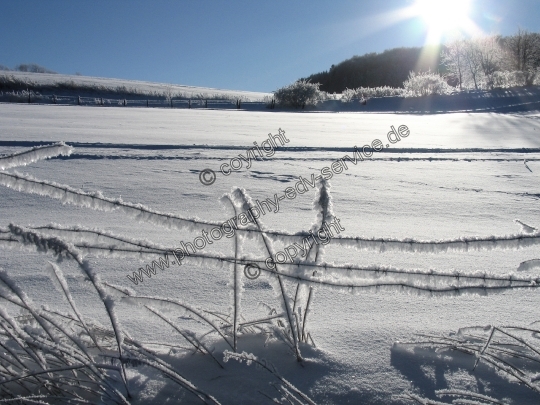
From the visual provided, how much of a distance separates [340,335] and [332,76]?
6307 cm

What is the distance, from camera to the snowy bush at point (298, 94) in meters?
25.1

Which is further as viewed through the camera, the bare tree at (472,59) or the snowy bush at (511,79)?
the bare tree at (472,59)

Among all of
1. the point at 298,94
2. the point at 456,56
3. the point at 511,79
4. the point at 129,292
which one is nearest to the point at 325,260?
the point at 129,292

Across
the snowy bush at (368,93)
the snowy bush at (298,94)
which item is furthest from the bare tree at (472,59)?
the snowy bush at (298,94)

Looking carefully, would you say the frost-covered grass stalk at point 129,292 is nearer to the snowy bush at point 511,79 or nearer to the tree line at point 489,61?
the tree line at point 489,61

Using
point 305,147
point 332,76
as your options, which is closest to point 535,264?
point 305,147

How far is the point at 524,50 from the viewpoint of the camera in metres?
34.5

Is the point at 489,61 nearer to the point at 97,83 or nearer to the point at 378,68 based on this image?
the point at 378,68

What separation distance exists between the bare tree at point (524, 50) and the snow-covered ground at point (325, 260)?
126 feet

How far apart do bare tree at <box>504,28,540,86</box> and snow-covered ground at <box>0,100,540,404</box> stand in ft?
126

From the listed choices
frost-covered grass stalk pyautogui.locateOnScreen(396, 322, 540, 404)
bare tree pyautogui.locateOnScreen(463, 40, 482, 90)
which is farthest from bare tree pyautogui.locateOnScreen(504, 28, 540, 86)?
frost-covered grass stalk pyautogui.locateOnScreen(396, 322, 540, 404)

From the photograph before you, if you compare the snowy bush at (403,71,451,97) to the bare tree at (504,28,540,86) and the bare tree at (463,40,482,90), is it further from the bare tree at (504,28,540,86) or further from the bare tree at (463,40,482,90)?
the bare tree at (504,28,540,86)

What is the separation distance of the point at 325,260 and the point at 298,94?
24.7 metres

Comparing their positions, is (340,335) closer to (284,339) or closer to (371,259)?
(284,339)
